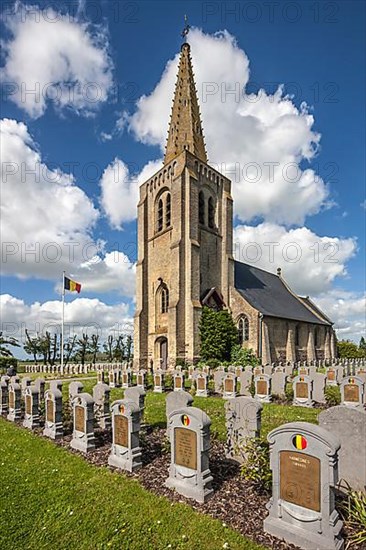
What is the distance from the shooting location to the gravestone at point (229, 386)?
1359cm

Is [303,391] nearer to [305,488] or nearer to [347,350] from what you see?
[305,488]

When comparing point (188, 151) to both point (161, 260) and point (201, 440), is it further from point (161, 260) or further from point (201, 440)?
point (201, 440)

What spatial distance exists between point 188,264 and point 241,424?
18.9 meters

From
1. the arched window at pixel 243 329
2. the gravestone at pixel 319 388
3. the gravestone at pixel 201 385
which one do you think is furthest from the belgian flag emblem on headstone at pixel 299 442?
the arched window at pixel 243 329

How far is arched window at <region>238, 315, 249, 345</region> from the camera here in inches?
1053

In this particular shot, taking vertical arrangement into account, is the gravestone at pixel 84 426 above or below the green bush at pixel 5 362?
above

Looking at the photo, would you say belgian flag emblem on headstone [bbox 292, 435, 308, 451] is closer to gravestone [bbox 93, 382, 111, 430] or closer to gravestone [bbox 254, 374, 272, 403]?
gravestone [bbox 93, 382, 111, 430]

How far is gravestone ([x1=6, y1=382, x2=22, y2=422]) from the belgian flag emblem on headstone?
9466 millimetres

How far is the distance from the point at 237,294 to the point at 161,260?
6751 millimetres

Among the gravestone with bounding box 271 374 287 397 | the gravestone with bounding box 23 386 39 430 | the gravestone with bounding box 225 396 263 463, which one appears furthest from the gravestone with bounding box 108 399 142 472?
the gravestone with bounding box 271 374 287 397

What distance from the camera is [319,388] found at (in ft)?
41.2

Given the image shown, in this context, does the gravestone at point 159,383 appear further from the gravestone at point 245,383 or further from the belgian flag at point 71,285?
the belgian flag at point 71,285

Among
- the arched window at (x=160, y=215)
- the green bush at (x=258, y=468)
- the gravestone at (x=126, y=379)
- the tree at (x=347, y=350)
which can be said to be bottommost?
the tree at (x=347, y=350)

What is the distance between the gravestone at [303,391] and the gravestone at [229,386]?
235 centimetres
